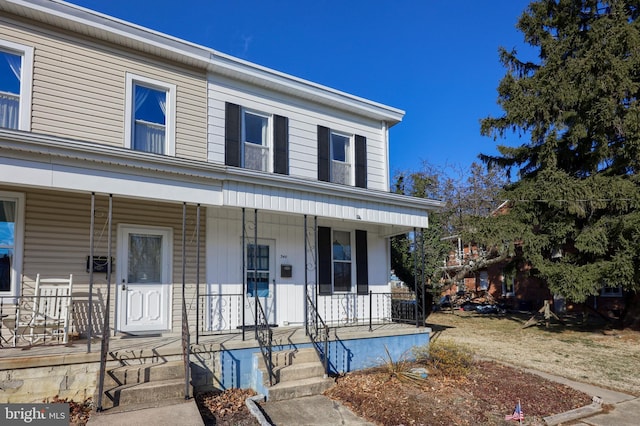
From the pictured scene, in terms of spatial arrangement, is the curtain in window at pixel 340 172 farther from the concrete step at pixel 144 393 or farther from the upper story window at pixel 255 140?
the concrete step at pixel 144 393

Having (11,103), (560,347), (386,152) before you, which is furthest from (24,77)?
(560,347)

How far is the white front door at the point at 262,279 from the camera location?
8906mm

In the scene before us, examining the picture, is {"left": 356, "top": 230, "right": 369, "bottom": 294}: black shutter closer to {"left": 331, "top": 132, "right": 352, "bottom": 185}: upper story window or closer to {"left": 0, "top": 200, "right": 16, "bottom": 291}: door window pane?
{"left": 331, "top": 132, "right": 352, "bottom": 185}: upper story window

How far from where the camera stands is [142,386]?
Result: 5.37 meters

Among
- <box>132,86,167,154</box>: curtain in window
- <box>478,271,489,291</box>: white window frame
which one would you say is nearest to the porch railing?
<box>132,86,167,154</box>: curtain in window

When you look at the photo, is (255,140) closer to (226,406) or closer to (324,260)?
(324,260)

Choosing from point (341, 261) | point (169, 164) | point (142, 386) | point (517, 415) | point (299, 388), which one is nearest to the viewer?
point (142, 386)

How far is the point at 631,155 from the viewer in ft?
40.8

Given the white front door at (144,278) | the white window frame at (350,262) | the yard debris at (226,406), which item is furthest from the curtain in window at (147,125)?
the yard debris at (226,406)

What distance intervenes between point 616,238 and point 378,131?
25.0 ft

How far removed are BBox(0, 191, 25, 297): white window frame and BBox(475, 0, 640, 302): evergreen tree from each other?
12531mm

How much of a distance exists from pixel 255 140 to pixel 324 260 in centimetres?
317

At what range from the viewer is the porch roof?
573cm

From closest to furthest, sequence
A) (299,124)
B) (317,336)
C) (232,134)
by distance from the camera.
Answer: (317,336)
(232,134)
(299,124)
